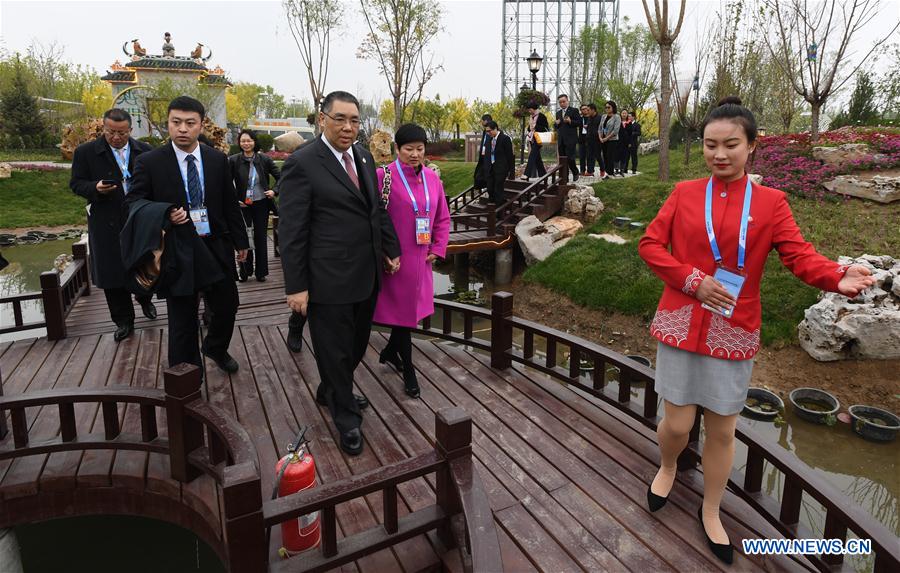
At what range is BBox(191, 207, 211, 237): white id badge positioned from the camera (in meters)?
3.14

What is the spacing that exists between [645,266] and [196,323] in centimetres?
643

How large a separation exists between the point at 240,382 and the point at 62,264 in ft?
24.5

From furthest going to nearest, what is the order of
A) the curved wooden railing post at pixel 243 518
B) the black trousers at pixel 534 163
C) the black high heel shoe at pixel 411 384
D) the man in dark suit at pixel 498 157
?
the black trousers at pixel 534 163 → the man in dark suit at pixel 498 157 → the black high heel shoe at pixel 411 384 → the curved wooden railing post at pixel 243 518

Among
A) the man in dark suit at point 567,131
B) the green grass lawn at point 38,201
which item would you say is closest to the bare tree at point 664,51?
the man in dark suit at point 567,131

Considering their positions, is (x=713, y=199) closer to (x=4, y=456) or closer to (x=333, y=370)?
(x=333, y=370)

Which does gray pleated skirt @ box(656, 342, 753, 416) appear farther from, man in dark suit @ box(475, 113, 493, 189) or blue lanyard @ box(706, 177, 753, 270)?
man in dark suit @ box(475, 113, 493, 189)

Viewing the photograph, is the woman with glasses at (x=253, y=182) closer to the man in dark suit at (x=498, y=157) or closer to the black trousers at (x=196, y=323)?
Result: the black trousers at (x=196, y=323)

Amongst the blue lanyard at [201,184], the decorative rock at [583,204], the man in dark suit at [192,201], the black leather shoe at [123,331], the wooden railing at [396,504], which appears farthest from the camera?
the decorative rock at [583,204]

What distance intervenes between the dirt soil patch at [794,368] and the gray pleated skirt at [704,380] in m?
4.21

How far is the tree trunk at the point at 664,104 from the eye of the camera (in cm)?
1084

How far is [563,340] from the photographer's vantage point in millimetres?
3285

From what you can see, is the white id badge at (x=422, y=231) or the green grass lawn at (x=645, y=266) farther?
the green grass lawn at (x=645, y=266)

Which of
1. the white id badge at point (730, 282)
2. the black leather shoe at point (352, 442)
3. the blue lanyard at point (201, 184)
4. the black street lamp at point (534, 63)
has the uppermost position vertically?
the black street lamp at point (534, 63)

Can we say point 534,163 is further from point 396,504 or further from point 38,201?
point 38,201
